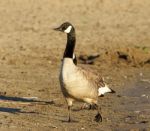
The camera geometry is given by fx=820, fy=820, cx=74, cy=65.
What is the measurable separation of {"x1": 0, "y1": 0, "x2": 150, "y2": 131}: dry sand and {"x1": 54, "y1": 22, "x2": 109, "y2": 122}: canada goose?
33cm

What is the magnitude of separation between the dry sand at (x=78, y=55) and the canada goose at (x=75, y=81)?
0.33 metres

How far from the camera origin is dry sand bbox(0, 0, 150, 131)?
1165cm

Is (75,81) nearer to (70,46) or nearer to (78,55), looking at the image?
(70,46)

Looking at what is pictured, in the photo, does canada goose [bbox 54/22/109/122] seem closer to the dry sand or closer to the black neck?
the black neck

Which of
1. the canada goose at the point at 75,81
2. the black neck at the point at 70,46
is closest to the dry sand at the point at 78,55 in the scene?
the canada goose at the point at 75,81

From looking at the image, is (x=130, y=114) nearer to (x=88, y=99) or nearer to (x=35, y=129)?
(x=88, y=99)

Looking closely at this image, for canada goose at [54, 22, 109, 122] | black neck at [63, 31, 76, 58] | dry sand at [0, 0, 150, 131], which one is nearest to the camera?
canada goose at [54, 22, 109, 122]

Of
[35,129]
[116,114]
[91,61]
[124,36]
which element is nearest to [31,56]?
[91,61]

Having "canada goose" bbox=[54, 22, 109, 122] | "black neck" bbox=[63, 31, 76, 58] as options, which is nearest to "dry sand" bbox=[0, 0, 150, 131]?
"canada goose" bbox=[54, 22, 109, 122]

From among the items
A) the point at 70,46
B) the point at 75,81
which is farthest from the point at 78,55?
the point at 75,81

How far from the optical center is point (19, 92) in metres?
13.7

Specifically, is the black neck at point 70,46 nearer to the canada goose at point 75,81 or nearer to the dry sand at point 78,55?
the canada goose at point 75,81

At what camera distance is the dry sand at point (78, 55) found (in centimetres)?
1165

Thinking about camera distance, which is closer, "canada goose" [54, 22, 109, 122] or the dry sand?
"canada goose" [54, 22, 109, 122]
